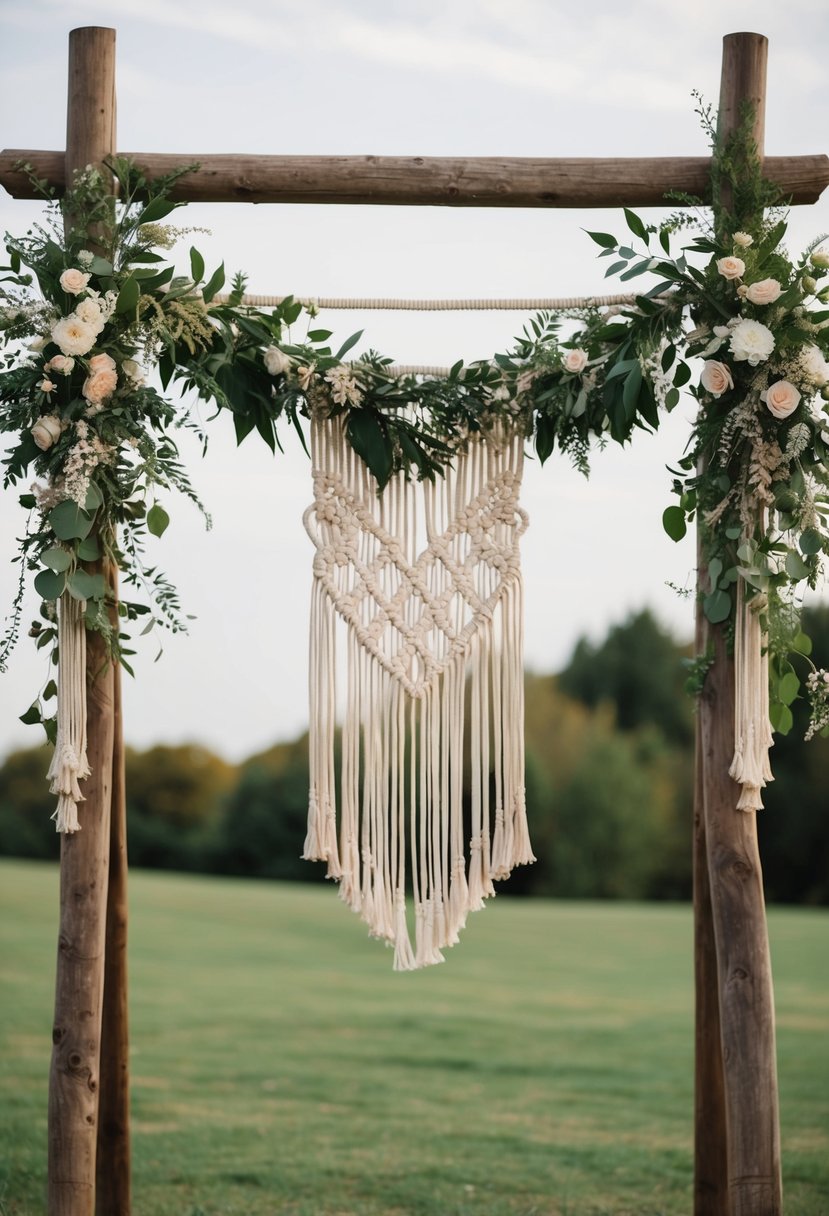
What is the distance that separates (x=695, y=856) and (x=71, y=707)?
49.3 inches

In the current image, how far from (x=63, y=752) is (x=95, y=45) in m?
1.37

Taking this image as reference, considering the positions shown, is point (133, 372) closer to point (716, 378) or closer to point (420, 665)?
point (420, 665)

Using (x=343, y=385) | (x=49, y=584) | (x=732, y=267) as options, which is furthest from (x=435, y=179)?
(x=49, y=584)

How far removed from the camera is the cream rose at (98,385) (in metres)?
2.30

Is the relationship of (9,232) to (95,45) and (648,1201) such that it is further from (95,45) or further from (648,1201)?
(648,1201)

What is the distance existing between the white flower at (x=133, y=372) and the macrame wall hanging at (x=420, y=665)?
369 millimetres

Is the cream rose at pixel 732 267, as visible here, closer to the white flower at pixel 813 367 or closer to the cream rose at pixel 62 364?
the white flower at pixel 813 367

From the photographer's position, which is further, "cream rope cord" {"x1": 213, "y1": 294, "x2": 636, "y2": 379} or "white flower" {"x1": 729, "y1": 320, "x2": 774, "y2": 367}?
"cream rope cord" {"x1": 213, "y1": 294, "x2": 636, "y2": 379}

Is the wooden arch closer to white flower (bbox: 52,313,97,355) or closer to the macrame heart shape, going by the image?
white flower (bbox: 52,313,97,355)

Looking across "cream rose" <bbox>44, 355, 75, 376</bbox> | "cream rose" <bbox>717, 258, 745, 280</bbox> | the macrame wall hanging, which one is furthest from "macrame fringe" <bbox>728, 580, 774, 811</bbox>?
"cream rose" <bbox>44, 355, 75, 376</bbox>

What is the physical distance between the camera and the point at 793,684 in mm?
2430

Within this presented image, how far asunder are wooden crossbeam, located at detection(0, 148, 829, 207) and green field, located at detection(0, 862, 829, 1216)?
7.87ft

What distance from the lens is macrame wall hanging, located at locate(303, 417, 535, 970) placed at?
2.48 metres

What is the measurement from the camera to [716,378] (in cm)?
231
